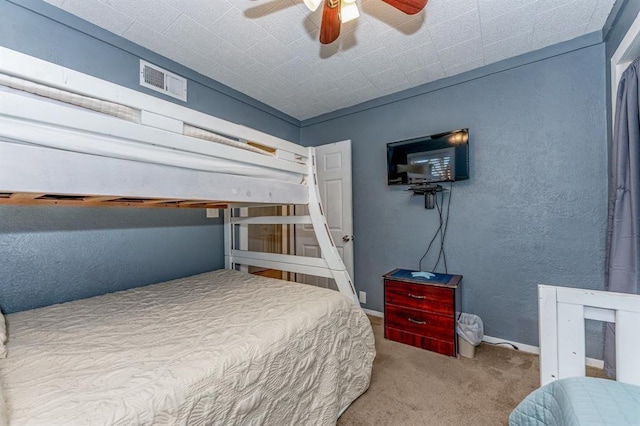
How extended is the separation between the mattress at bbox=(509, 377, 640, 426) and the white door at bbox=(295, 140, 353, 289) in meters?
2.11

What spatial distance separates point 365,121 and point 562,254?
2.18 meters

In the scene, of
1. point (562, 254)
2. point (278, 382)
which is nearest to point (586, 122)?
point (562, 254)

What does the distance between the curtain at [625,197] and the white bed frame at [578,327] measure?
2.93 ft

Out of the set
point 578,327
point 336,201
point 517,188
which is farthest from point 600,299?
point 336,201

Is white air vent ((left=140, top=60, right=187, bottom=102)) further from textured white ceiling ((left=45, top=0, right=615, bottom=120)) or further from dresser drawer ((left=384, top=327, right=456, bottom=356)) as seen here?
dresser drawer ((left=384, top=327, right=456, bottom=356))

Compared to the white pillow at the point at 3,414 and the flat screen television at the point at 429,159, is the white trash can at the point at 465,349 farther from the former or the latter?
the white pillow at the point at 3,414

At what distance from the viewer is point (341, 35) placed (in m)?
1.97

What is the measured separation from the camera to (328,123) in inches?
134

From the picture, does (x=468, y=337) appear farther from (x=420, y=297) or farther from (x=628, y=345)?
(x=628, y=345)

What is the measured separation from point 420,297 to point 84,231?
8.37 ft

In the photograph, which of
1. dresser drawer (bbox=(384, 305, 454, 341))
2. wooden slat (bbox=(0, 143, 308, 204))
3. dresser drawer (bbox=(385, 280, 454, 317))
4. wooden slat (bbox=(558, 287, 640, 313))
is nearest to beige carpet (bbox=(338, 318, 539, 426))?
dresser drawer (bbox=(384, 305, 454, 341))

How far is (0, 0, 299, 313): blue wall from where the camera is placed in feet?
5.24

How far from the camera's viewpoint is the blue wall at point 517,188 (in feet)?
6.62

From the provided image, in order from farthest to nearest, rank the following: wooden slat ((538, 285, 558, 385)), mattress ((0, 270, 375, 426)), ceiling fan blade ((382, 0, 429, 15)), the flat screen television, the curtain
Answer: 1. the flat screen television
2. the curtain
3. ceiling fan blade ((382, 0, 429, 15))
4. wooden slat ((538, 285, 558, 385))
5. mattress ((0, 270, 375, 426))
